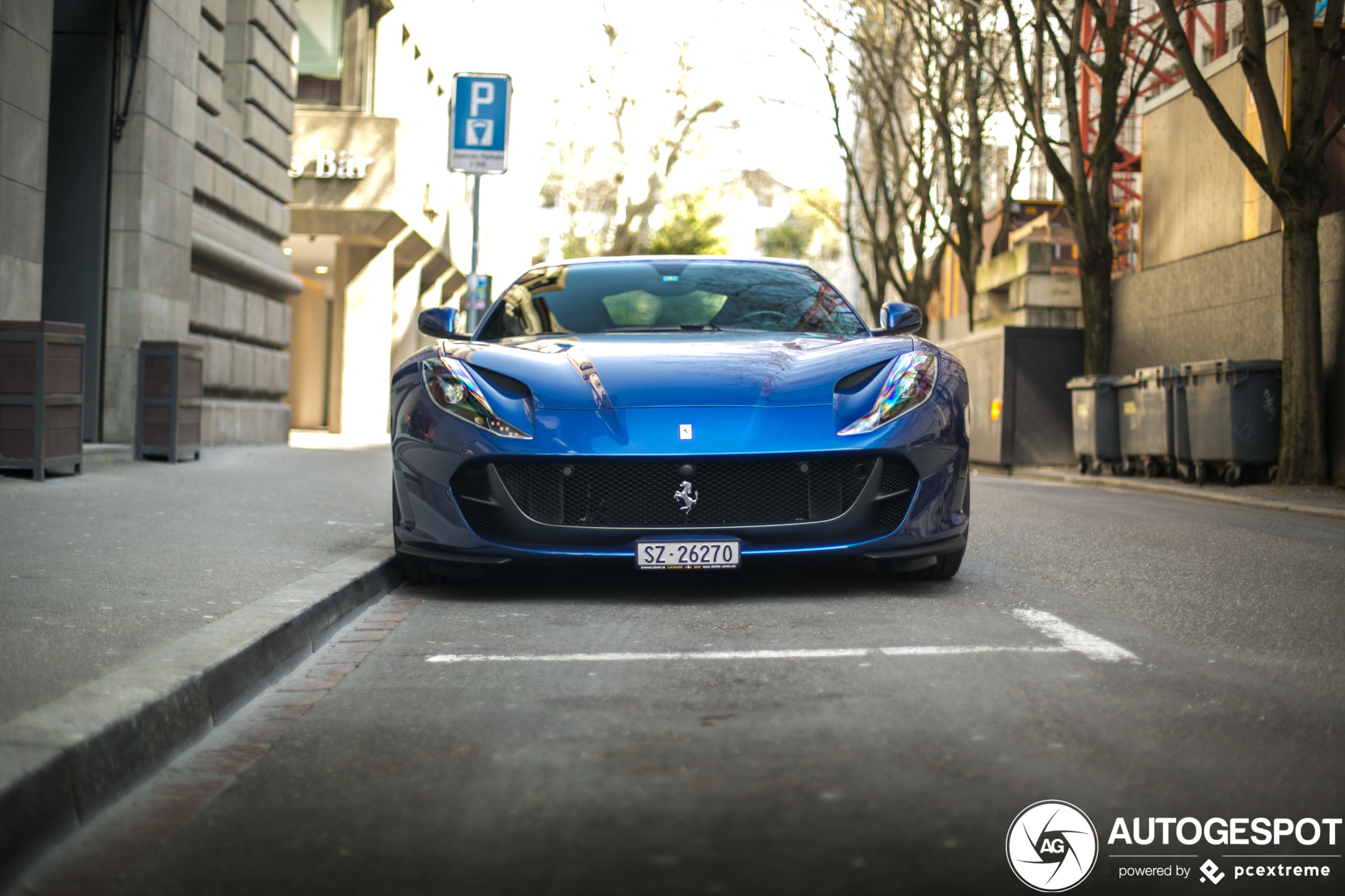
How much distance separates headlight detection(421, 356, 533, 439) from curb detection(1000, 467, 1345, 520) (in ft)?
24.1

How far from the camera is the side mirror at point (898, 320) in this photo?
5.97 meters

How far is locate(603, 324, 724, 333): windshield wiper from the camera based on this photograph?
6043 mm

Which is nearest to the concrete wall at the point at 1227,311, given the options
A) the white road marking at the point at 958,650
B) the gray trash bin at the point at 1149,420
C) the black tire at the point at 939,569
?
the gray trash bin at the point at 1149,420

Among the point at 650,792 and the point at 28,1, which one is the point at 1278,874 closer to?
the point at 650,792

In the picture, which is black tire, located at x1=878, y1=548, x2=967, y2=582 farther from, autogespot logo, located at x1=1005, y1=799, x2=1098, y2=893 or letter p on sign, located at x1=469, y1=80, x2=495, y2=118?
letter p on sign, located at x1=469, y1=80, x2=495, y2=118

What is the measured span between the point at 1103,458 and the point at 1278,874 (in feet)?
49.8

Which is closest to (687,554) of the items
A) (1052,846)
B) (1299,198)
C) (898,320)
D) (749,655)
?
(749,655)

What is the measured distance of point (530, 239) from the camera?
172ft

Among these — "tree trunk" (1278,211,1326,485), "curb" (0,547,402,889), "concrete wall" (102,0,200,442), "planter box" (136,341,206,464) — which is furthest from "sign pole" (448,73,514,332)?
"curb" (0,547,402,889)

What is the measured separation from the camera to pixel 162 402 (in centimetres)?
1127

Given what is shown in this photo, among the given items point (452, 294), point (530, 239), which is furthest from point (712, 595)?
point (530, 239)

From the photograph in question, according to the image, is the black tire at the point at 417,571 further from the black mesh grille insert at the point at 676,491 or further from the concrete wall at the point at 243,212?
the concrete wall at the point at 243,212

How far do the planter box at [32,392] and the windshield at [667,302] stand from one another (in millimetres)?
3718

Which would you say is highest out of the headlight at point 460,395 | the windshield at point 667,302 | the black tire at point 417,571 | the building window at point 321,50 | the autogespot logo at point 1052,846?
the building window at point 321,50
